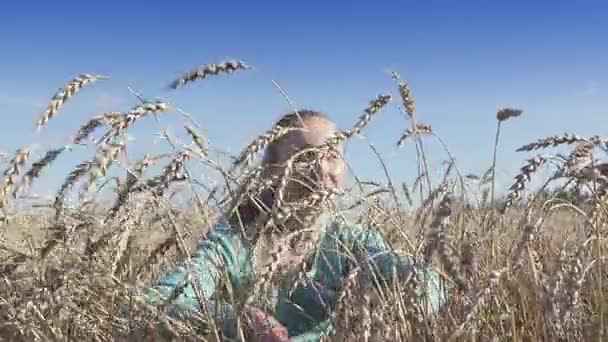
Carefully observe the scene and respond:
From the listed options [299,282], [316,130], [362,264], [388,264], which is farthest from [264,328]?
[316,130]

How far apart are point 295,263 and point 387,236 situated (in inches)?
10.5

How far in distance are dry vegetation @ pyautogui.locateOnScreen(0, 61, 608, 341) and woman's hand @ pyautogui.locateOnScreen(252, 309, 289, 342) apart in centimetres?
11

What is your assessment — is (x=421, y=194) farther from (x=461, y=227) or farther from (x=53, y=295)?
(x=53, y=295)

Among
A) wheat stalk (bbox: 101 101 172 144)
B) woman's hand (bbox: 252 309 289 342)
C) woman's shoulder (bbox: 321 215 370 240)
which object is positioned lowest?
woman's hand (bbox: 252 309 289 342)

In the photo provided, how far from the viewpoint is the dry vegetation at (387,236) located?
1.62m

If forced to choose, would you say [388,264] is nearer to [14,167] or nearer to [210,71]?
[210,71]

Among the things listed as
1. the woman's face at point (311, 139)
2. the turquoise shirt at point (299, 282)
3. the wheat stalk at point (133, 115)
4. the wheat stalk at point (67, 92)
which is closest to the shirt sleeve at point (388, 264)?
the turquoise shirt at point (299, 282)

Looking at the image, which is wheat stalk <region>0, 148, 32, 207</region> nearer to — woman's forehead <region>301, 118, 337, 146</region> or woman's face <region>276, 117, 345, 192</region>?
woman's face <region>276, 117, 345, 192</region>

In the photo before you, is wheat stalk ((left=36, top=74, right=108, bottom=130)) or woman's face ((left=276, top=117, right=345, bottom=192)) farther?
woman's face ((left=276, top=117, right=345, bottom=192))

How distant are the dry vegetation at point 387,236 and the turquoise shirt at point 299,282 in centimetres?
6

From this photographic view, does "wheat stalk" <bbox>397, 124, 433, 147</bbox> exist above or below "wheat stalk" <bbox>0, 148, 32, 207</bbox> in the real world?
above

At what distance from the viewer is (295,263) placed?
2.21 metres

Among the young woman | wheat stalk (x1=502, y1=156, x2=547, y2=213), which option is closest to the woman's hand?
the young woman

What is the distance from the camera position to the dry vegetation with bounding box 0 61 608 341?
Answer: 1.62 metres
